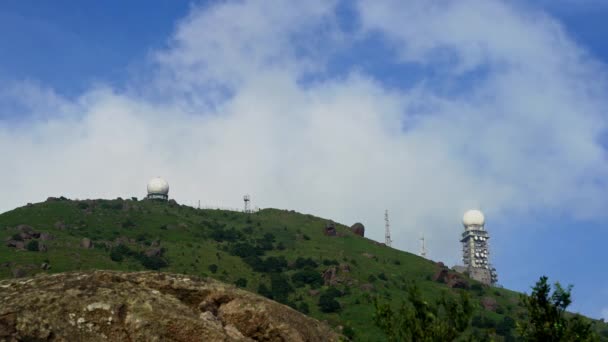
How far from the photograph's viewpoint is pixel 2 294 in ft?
67.2

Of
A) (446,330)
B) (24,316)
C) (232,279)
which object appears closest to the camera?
(24,316)

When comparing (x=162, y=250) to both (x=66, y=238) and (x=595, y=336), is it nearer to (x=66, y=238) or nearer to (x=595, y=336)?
(x=66, y=238)

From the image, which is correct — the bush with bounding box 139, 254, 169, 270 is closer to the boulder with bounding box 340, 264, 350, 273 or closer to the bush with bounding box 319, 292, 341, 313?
the bush with bounding box 319, 292, 341, 313

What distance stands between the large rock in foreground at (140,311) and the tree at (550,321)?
6.89 m

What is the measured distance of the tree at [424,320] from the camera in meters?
21.8

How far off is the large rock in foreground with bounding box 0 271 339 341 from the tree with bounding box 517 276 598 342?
689 centimetres

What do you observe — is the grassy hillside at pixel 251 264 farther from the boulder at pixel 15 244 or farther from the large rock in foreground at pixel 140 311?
the large rock in foreground at pixel 140 311

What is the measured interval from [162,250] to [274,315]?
157200mm

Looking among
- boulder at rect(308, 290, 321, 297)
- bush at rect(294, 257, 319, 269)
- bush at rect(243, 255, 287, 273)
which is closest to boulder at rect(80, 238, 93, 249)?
bush at rect(243, 255, 287, 273)

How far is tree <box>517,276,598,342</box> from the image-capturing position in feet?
72.9

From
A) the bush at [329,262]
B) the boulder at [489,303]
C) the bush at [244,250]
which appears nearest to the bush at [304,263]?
the bush at [329,262]

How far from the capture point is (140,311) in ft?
66.0

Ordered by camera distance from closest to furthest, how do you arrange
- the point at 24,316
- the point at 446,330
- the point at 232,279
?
the point at 24,316 < the point at 446,330 < the point at 232,279

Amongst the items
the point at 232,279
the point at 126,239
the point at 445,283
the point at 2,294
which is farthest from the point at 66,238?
the point at 2,294
